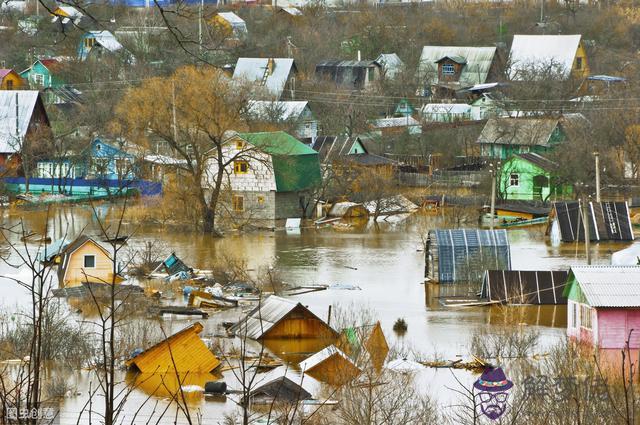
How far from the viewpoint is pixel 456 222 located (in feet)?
82.9

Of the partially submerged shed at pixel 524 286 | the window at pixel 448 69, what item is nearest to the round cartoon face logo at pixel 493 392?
the partially submerged shed at pixel 524 286

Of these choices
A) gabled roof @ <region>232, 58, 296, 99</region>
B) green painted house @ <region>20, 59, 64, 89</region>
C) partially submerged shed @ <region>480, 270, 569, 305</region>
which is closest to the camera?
partially submerged shed @ <region>480, 270, 569, 305</region>

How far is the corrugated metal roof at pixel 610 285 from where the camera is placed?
531 inches

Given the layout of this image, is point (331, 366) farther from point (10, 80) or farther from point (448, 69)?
point (448, 69)

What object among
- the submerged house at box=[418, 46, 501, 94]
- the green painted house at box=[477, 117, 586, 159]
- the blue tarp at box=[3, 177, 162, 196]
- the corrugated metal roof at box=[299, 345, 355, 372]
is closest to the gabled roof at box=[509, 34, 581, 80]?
the submerged house at box=[418, 46, 501, 94]

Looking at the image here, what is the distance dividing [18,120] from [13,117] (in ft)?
0.72

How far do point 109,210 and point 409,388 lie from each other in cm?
1586

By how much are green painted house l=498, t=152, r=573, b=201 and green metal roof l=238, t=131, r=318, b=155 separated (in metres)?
4.35

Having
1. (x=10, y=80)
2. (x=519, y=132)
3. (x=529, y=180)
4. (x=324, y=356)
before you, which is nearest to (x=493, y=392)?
(x=324, y=356)

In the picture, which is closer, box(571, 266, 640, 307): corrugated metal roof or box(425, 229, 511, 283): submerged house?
box(571, 266, 640, 307): corrugated metal roof

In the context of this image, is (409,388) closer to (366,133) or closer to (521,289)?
(521,289)

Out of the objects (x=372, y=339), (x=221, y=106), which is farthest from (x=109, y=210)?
(x=372, y=339)

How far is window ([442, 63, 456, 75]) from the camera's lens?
40513 millimetres

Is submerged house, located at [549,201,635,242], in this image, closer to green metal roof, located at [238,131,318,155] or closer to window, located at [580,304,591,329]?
green metal roof, located at [238,131,318,155]
